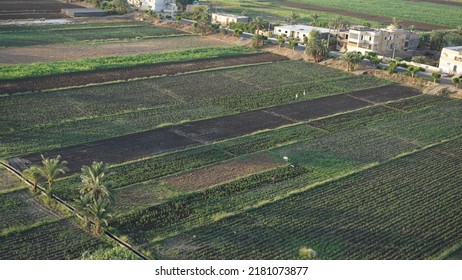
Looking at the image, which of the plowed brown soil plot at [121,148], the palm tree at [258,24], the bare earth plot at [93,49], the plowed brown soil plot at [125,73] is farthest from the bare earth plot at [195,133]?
the palm tree at [258,24]

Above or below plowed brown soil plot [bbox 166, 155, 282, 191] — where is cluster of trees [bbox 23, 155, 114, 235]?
above

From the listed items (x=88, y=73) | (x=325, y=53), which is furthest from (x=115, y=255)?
(x=325, y=53)

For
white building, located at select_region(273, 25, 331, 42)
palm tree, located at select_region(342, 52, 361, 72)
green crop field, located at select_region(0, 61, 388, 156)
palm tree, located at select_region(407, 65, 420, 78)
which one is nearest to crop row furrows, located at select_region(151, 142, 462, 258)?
green crop field, located at select_region(0, 61, 388, 156)

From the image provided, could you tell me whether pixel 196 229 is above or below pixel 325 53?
below

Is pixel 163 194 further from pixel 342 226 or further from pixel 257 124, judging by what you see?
pixel 257 124

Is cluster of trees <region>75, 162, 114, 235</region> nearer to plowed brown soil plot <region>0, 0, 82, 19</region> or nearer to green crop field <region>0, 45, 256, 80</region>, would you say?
green crop field <region>0, 45, 256, 80</region>

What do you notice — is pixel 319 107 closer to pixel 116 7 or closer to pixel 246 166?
pixel 246 166

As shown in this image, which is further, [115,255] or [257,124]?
[257,124]

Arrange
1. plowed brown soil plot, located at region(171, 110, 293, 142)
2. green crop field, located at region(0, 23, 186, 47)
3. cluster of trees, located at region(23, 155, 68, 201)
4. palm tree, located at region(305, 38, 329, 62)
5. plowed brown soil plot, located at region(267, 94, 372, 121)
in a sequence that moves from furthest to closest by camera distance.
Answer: green crop field, located at region(0, 23, 186, 47), palm tree, located at region(305, 38, 329, 62), plowed brown soil plot, located at region(267, 94, 372, 121), plowed brown soil plot, located at region(171, 110, 293, 142), cluster of trees, located at region(23, 155, 68, 201)
